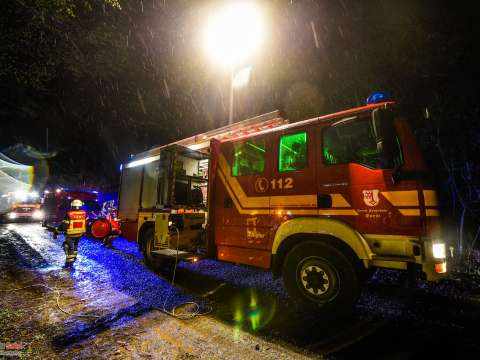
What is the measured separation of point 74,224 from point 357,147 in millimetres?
6791

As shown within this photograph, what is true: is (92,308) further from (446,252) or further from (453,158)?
(453,158)

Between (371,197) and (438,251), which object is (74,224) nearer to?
(371,197)

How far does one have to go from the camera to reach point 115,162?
26141 millimetres

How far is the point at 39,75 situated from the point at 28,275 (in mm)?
4911

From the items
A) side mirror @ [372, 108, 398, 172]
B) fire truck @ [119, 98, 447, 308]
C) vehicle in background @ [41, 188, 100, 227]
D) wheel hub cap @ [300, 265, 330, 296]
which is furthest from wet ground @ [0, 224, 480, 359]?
vehicle in background @ [41, 188, 100, 227]

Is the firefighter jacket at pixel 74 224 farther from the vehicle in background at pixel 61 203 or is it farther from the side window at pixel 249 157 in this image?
the vehicle in background at pixel 61 203

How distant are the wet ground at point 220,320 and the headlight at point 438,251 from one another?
99 centimetres

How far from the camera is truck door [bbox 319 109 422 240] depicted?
3096 millimetres

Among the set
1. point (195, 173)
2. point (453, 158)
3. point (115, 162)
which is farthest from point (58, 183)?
point (453, 158)

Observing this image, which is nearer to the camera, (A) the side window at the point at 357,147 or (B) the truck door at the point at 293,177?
(A) the side window at the point at 357,147

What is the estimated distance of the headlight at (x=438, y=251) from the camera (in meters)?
2.98

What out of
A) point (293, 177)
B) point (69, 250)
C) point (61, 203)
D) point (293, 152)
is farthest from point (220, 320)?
point (61, 203)

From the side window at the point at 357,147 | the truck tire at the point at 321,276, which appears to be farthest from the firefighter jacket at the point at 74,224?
the side window at the point at 357,147

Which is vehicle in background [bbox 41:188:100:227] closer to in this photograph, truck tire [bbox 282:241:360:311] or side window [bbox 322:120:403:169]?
truck tire [bbox 282:241:360:311]
